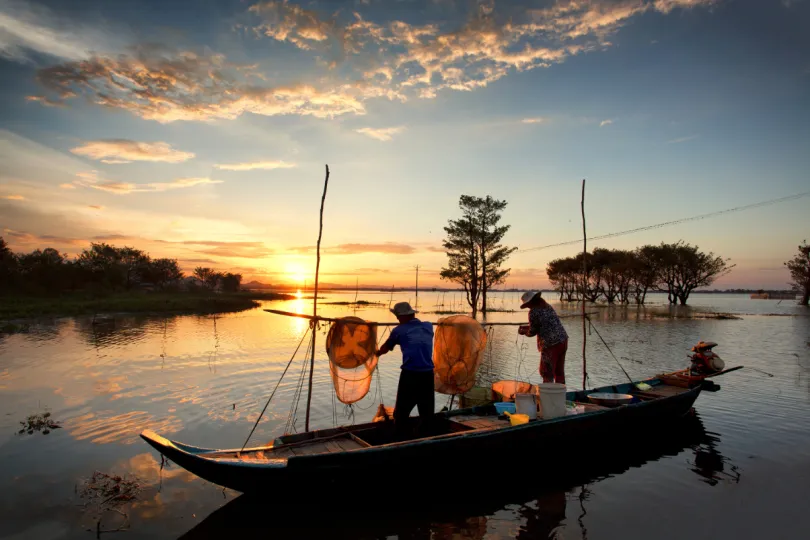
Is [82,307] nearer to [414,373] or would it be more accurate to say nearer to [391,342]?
[391,342]

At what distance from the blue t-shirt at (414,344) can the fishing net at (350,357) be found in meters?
0.74

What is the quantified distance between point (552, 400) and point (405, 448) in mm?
2630

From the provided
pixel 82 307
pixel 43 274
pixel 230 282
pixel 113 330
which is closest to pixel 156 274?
pixel 230 282

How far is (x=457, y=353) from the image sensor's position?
7.76 m

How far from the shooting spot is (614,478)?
648 cm

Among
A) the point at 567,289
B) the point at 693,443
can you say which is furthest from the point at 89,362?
the point at 567,289

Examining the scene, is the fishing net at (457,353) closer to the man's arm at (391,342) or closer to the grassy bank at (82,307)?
the man's arm at (391,342)

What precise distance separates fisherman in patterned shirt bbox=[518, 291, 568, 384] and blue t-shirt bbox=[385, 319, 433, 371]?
103 inches

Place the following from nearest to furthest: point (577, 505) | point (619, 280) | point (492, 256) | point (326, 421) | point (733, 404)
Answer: point (577, 505) → point (326, 421) → point (733, 404) → point (492, 256) → point (619, 280)

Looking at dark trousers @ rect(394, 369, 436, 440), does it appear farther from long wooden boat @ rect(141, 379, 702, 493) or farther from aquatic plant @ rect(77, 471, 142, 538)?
aquatic plant @ rect(77, 471, 142, 538)

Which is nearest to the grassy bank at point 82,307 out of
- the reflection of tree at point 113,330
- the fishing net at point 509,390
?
the reflection of tree at point 113,330

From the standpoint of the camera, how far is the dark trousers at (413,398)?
21.0 ft

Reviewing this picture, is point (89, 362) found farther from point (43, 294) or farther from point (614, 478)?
point (43, 294)

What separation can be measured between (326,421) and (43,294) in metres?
47.8
